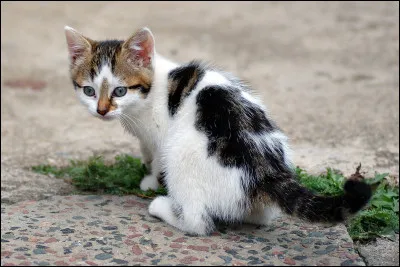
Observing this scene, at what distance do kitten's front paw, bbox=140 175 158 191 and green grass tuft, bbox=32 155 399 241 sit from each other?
4 centimetres

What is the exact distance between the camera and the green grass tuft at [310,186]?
4117mm

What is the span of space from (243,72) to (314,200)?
A: 423cm

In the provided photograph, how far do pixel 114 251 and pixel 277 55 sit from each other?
4965 mm

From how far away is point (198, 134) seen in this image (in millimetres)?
3693

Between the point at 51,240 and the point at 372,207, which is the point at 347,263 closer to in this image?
the point at 372,207

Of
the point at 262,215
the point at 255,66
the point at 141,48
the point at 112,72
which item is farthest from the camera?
the point at 255,66

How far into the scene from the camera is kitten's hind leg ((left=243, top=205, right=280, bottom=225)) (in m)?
3.72

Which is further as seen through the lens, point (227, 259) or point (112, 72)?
point (112, 72)

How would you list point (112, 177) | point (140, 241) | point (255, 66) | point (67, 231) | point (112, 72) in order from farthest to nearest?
1. point (255, 66)
2. point (112, 177)
3. point (112, 72)
4. point (67, 231)
5. point (140, 241)

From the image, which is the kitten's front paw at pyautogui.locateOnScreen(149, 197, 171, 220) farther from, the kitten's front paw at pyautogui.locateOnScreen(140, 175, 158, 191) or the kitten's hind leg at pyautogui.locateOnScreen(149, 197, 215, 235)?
the kitten's front paw at pyautogui.locateOnScreen(140, 175, 158, 191)

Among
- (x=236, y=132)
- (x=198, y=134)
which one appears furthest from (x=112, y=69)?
(x=236, y=132)

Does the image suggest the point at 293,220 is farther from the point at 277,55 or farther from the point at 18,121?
the point at 277,55

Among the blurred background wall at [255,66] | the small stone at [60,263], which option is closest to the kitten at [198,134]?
the small stone at [60,263]

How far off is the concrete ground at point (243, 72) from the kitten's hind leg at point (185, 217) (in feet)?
1.63
